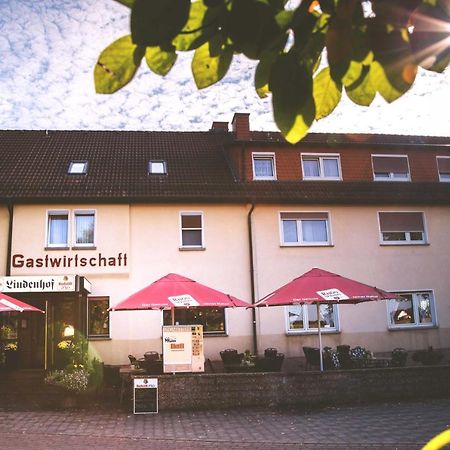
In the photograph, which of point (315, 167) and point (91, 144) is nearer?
point (315, 167)

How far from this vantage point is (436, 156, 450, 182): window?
22234mm

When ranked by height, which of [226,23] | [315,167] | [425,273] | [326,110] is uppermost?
[315,167]

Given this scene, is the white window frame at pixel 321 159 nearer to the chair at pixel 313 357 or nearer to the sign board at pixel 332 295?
the chair at pixel 313 357

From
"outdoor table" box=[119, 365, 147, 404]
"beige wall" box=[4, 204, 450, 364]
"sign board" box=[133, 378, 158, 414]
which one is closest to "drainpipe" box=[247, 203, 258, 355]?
"beige wall" box=[4, 204, 450, 364]

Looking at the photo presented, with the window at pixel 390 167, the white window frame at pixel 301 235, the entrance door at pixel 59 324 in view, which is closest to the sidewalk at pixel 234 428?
the entrance door at pixel 59 324

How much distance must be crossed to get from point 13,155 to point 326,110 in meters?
21.9

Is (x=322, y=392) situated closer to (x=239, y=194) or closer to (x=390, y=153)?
(x=239, y=194)

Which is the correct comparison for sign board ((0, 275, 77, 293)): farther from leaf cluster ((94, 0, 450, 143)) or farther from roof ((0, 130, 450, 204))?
leaf cluster ((94, 0, 450, 143))

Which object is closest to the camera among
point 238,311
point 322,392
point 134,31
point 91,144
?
point 134,31

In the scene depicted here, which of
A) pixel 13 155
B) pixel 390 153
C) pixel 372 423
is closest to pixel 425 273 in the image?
pixel 390 153

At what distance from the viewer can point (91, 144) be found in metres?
22.8

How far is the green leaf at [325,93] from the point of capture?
51.8 inches

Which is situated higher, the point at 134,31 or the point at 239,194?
the point at 239,194

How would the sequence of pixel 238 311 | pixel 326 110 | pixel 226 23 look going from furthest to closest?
pixel 238 311 < pixel 326 110 < pixel 226 23
